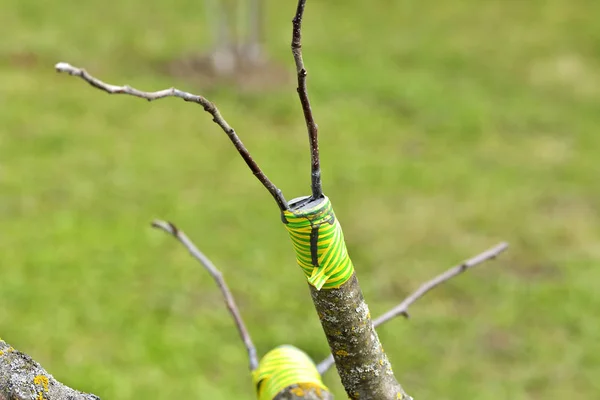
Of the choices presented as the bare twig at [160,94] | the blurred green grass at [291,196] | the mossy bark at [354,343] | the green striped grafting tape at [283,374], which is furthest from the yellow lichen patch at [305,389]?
the blurred green grass at [291,196]

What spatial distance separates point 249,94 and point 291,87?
623mm

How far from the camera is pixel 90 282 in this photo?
4781mm

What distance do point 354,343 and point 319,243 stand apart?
0.15m

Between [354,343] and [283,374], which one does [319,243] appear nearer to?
[354,343]

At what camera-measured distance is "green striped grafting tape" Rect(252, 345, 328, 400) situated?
3.36ft

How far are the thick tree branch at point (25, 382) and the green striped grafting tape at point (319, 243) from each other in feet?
0.90

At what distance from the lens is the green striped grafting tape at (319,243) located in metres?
0.75

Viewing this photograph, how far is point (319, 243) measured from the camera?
2.50 feet

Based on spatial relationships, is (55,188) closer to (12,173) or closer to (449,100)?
(12,173)

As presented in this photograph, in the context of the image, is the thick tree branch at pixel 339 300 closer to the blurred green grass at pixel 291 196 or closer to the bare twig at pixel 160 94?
the bare twig at pixel 160 94

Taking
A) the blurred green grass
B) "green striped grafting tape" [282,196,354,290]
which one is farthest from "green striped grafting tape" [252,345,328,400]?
the blurred green grass

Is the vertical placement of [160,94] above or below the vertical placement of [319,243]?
above

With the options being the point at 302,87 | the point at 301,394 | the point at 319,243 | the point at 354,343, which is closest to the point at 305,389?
the point at 301,394

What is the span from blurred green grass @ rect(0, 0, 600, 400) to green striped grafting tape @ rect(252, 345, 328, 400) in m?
3.09
